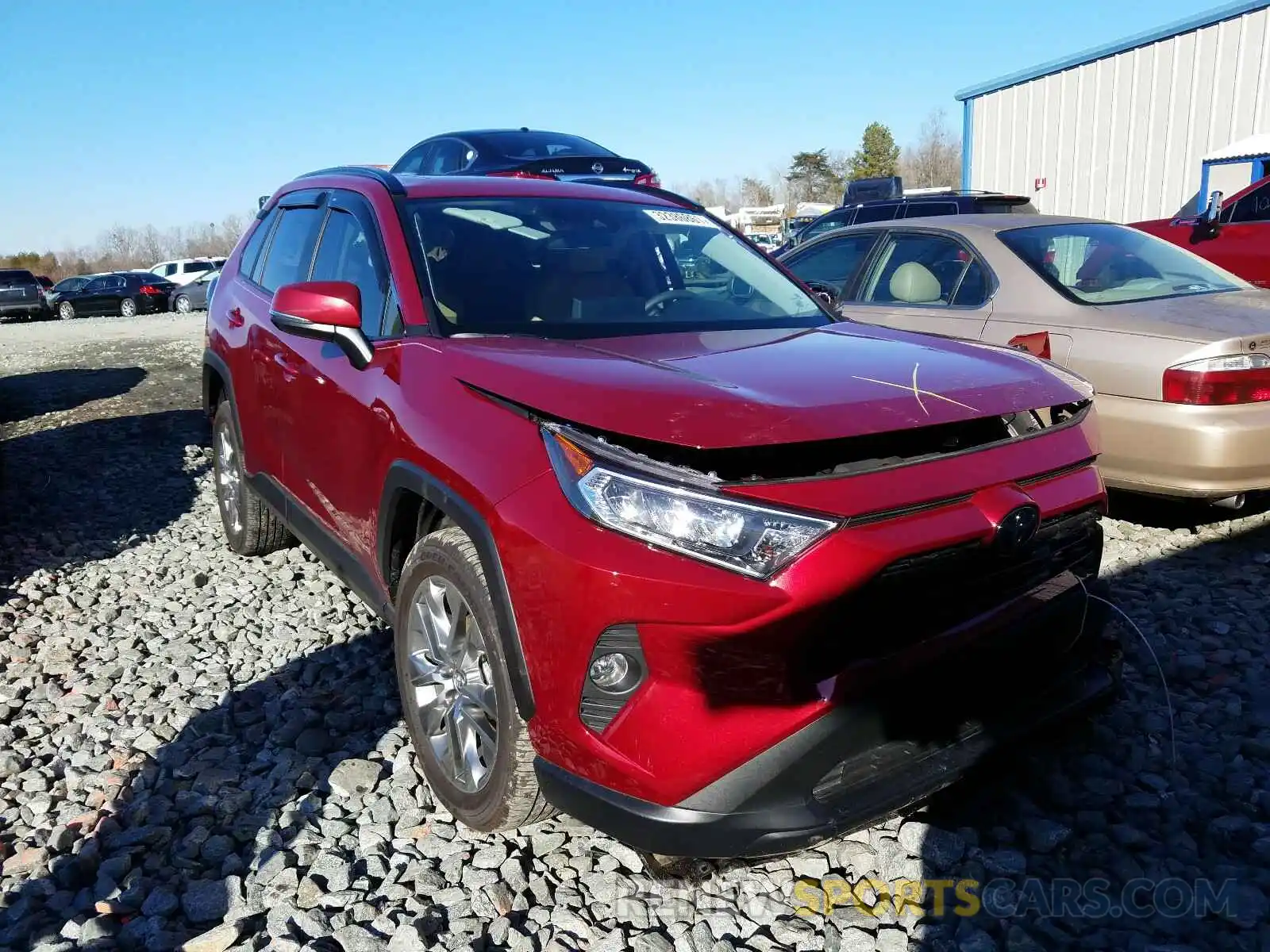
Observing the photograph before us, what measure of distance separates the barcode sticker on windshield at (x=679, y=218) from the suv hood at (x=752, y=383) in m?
0.98

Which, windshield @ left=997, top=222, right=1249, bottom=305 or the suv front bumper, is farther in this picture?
windshield @ left=997, top=222, right=1249, bottom=305

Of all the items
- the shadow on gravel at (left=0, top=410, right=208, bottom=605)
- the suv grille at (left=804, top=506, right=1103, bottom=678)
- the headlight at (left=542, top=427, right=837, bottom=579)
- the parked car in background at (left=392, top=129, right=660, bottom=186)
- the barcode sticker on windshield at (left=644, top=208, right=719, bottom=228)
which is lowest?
the shadow on gravel at (left=0, top=410, right=208, bottom=605)

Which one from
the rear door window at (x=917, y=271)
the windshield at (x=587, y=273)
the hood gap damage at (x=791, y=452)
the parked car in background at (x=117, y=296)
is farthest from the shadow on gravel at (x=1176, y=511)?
the parked car in background at (x=117, y=296)

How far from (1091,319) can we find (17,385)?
10650 mm

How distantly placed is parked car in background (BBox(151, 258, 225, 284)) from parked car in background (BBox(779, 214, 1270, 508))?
28.0 m

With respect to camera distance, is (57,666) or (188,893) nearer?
(188,893)

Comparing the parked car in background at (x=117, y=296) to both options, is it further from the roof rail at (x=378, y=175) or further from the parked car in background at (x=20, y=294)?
the roof rail at (x=378, y=175)

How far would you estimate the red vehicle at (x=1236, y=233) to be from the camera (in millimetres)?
7520

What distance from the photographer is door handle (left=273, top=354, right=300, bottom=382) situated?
136 inches

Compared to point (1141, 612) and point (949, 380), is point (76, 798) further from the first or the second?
point (1141, 612)

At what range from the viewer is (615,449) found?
1.96 m

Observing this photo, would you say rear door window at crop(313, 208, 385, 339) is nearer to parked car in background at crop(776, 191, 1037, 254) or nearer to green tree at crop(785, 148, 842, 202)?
parked car in background at crop(776, 191, 1037, 254)

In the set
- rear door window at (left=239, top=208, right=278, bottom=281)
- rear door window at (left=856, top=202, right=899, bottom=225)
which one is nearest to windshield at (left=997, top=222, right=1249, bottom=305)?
rear door window at (left=239, top=208, right=278, bottom=281)

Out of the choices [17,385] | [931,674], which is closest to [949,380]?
[931,674]
